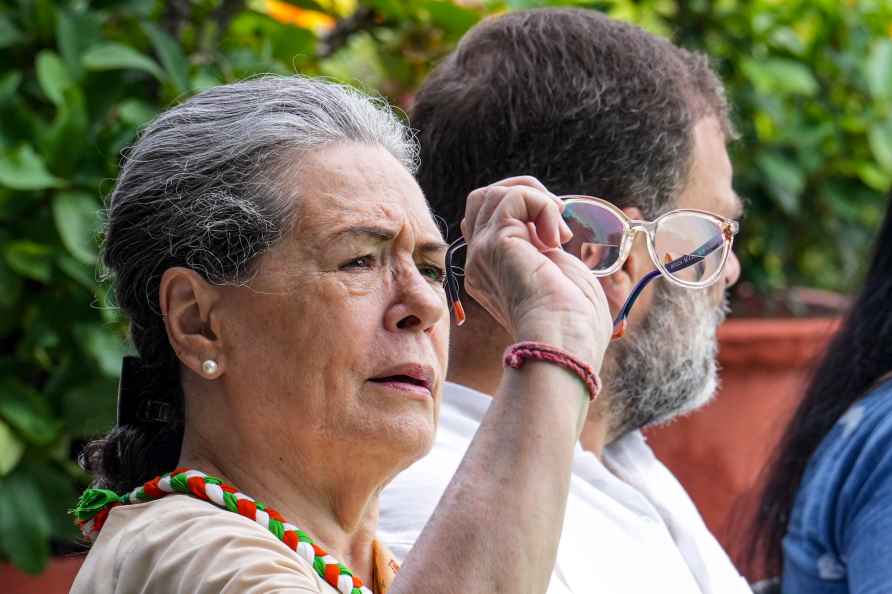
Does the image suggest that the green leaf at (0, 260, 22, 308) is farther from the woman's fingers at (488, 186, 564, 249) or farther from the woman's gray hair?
the woman's fingers at (488, 186, 564, 249)

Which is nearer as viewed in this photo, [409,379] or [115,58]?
[409,379]

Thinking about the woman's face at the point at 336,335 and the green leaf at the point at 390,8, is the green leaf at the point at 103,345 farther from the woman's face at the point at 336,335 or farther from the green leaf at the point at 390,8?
the woman's face at the point at 336,335

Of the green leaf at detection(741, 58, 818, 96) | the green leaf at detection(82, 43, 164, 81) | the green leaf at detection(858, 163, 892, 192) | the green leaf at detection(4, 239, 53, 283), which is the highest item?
the green leaf at detection(82, 43, 164, 81)

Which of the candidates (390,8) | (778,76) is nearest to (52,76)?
(390,8)

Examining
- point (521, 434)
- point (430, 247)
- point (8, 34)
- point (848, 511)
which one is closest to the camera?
point (521, 434)

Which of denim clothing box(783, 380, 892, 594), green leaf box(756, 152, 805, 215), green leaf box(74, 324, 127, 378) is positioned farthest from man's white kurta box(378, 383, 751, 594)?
green leaf box(756, 152, 805, 215)

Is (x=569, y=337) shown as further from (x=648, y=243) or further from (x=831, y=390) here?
(x=831, y=390)

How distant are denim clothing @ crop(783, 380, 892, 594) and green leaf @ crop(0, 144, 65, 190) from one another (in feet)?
6.61

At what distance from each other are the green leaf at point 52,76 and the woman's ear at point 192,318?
1.60 m

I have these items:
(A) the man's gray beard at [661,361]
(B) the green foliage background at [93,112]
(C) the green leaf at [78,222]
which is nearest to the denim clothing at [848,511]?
(A) the man's gray beard at [661,361]

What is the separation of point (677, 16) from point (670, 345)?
7.87ft

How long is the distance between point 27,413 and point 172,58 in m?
0.99

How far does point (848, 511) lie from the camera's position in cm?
296

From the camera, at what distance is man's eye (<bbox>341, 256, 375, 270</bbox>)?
1.87 metres
